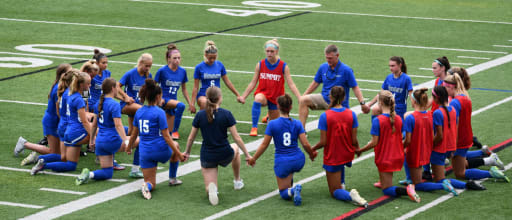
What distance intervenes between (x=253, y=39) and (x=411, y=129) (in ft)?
50.3

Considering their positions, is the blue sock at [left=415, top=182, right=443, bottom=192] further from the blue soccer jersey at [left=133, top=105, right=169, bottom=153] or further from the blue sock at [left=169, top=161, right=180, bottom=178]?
the blue soccer jersey at [left=133, top=105, right=169, bottom=153]

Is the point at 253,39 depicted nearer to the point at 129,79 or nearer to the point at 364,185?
the point at 129,79

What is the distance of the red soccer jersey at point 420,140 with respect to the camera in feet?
36.3

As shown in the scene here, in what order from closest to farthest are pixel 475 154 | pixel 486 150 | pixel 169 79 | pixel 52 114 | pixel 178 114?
pixel 52 114 < pixel 486 150 < pixel 475 154 < pixel 169 79 < pixel 178 114

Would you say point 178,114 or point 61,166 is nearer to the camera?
point 61,166

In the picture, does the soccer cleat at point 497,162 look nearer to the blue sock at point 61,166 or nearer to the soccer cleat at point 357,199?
the soccer cleat at point 357,199

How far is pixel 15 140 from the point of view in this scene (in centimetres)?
1423

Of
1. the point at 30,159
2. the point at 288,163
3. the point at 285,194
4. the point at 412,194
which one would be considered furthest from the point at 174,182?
the point at 412,194

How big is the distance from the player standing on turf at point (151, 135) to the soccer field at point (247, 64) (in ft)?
1.49

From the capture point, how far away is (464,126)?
12016mm

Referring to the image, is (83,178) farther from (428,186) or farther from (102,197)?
(428,186)

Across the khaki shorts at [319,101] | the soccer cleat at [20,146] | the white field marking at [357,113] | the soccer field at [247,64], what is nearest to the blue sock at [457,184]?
the soccer field at [247,64]

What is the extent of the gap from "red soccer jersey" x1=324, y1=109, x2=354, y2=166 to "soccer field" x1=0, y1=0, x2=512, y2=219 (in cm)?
62

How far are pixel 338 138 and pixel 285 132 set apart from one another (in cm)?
72
